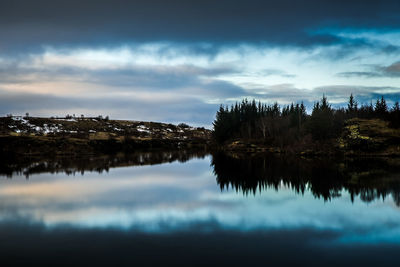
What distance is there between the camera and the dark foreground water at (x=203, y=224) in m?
11.4

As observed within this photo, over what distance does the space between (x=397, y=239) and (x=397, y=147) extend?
186ft

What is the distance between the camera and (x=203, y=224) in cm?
1588

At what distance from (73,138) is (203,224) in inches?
3003

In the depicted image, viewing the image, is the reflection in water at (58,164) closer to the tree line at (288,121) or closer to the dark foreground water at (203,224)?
the dark foreground water at (203,224)

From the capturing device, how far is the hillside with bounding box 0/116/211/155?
70125 mm

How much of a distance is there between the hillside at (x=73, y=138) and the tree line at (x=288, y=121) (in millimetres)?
15700

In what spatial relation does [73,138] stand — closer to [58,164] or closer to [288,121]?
[58,164]

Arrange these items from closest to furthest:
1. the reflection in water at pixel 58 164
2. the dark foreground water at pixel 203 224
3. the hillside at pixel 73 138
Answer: the dark foreground water at pixel 203 224 → the reflection in water at pixel 58 164 → the hillside at pixel 73 138

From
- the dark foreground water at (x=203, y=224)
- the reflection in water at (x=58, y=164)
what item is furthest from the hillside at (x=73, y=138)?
the dark foreground water at (x=203, y=224)

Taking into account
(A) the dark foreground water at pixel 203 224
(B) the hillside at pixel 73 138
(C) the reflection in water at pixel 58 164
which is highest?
(B) the hillside at pixel 73 138

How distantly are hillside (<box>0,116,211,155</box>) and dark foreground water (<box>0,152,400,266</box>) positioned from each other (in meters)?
44.9

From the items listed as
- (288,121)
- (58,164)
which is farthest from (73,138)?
(288,121)

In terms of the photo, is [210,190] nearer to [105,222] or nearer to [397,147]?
[105,222]

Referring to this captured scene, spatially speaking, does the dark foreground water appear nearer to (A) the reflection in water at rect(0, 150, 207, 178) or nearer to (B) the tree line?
(A) the reflection in water at rect(0, 150, 207, 178)
